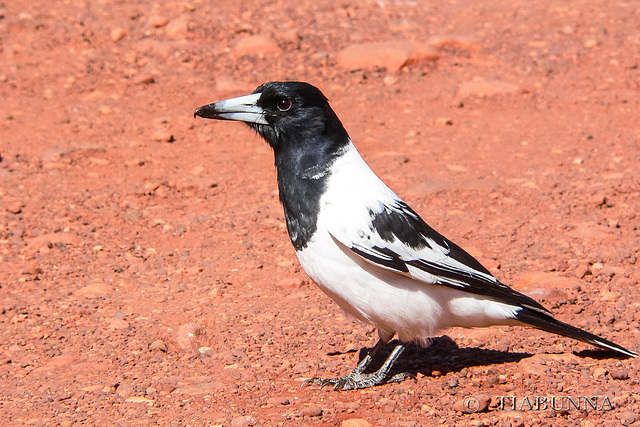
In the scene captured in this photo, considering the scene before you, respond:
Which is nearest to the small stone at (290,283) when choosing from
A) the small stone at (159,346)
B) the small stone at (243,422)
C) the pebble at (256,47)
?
the small stone at (159,346)

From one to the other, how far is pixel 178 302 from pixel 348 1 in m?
6.42

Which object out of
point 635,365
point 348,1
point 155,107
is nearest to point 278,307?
point 635,365

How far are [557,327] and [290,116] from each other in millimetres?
1631

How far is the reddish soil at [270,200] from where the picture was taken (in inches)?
148

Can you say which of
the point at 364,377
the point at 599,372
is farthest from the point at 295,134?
the point at 599,372

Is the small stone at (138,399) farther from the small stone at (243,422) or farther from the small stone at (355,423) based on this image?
the small stone at (355,423)

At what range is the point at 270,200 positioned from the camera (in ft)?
20.2

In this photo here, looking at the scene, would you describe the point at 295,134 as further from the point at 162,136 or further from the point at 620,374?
the point at 162,136

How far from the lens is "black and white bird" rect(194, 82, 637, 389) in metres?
3.52

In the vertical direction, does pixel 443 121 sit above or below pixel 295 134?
below

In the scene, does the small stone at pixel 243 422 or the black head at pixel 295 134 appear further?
the black head at pixel 295 134

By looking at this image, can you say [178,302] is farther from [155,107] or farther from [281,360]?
[155,107]

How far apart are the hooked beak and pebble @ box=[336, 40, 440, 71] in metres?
4.95

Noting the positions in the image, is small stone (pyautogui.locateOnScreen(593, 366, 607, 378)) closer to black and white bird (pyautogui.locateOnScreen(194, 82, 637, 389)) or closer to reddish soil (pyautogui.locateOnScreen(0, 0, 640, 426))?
reddish soil (pyautogui.locateOnScreen(0, 0, 640, 426))
